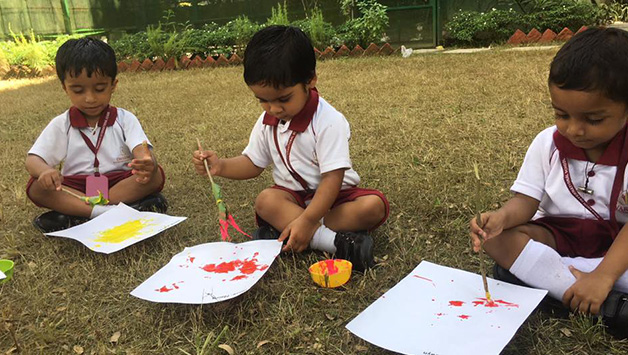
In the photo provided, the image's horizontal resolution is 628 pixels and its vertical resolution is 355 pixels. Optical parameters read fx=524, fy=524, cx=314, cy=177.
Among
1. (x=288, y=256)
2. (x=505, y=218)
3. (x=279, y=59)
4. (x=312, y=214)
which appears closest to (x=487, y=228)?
(x=505, y=218)

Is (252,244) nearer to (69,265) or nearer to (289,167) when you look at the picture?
(289,167)

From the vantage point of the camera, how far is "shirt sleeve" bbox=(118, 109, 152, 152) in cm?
229

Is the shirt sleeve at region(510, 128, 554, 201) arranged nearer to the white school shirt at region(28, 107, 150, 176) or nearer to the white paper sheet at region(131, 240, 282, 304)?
the white paper sheet at region(131, 240, 282, 304)

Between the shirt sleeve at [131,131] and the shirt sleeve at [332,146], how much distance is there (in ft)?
2.98

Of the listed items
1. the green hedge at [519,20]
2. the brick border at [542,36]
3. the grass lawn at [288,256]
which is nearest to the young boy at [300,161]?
the grass lawn at [288,256]

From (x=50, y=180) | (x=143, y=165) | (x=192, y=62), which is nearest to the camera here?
(x=50, y=180)

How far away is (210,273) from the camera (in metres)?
1.61

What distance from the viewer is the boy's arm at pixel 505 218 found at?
1364 millimetres

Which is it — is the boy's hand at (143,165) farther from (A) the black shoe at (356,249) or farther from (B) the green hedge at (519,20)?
(B) the green hedge at (519,20)

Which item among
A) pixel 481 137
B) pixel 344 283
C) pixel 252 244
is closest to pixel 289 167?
pixel 252 244

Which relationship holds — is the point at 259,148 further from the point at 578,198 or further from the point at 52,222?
the point at 578,198

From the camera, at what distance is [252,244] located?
5.83ft

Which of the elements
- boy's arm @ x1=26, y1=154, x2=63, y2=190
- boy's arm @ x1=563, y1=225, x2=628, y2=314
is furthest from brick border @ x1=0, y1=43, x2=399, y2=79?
boy's arm @ x1=563, y1=225, x2=628, y2=314

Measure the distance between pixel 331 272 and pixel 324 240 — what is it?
7.7 inches
